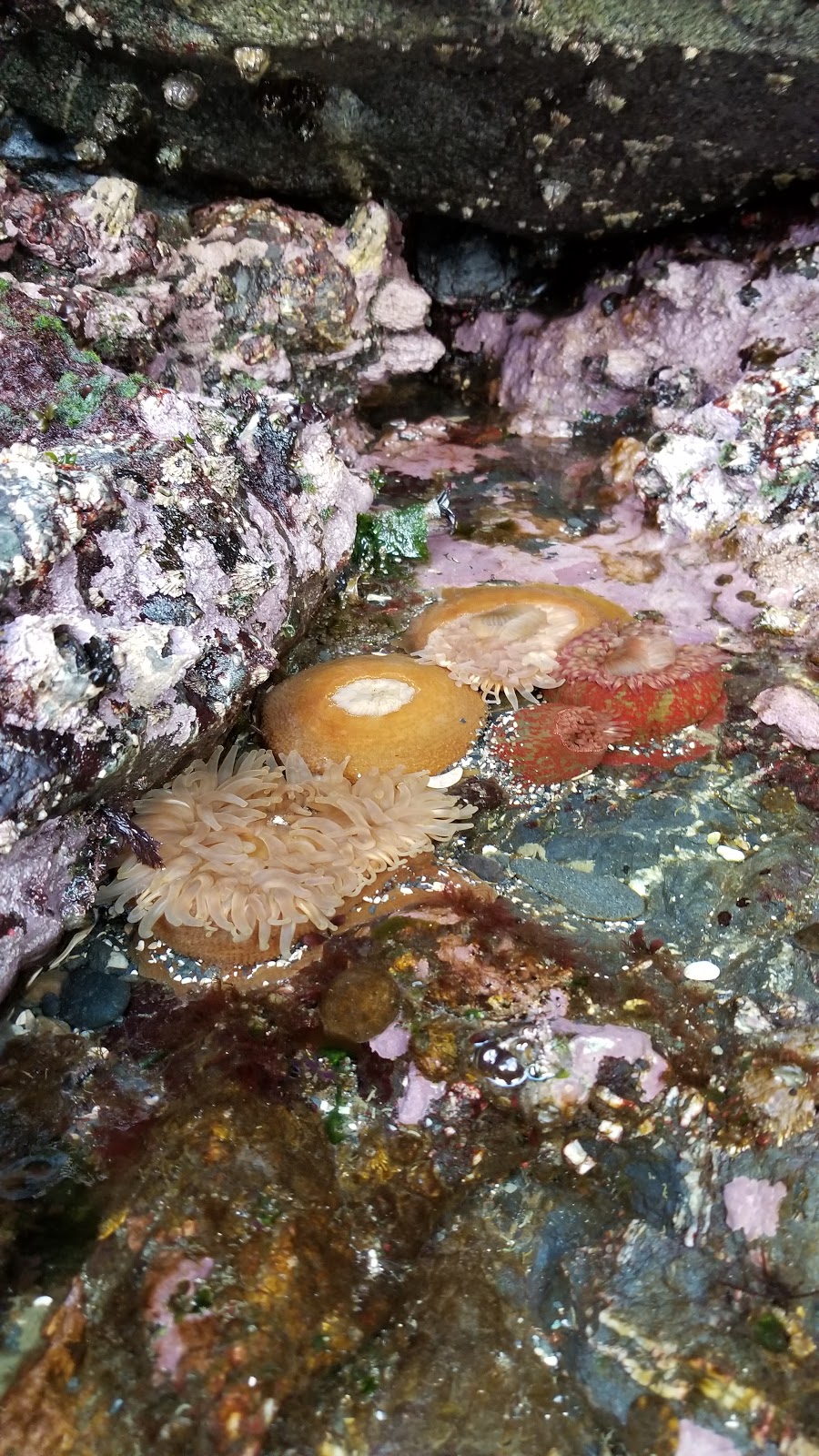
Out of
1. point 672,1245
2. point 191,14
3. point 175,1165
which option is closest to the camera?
point 672,1245

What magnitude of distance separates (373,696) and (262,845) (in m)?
0.81

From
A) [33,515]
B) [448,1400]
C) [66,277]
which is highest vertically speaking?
A: [66,277]

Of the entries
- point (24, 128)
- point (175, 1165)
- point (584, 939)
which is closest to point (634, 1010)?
point (584, 939)

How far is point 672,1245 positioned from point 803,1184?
0.29 metres

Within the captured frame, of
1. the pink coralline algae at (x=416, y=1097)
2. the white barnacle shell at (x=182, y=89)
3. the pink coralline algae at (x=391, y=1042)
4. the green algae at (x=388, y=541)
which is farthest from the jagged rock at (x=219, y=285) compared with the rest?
the pink coralline algae at (x=416, y=1097)

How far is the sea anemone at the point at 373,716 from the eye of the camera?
3.08 metres

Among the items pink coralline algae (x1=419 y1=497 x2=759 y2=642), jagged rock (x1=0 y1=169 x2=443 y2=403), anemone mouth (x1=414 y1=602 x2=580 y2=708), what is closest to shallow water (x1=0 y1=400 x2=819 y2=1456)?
anemone mouth (x1=414 y1=602 x2=580 y2=708)

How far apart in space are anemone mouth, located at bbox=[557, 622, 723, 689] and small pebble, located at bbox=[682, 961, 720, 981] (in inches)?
49.2

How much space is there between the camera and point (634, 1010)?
2.27 metres

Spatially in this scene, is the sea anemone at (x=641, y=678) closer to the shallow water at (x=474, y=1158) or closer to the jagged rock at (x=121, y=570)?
the shallow water at (x=474, y=1158)

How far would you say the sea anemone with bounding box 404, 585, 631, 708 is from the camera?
136 inches

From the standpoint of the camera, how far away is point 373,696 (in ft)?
10.6

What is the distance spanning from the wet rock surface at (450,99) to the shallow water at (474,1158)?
2702mm

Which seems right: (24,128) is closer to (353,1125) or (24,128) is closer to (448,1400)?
(353,1125)
